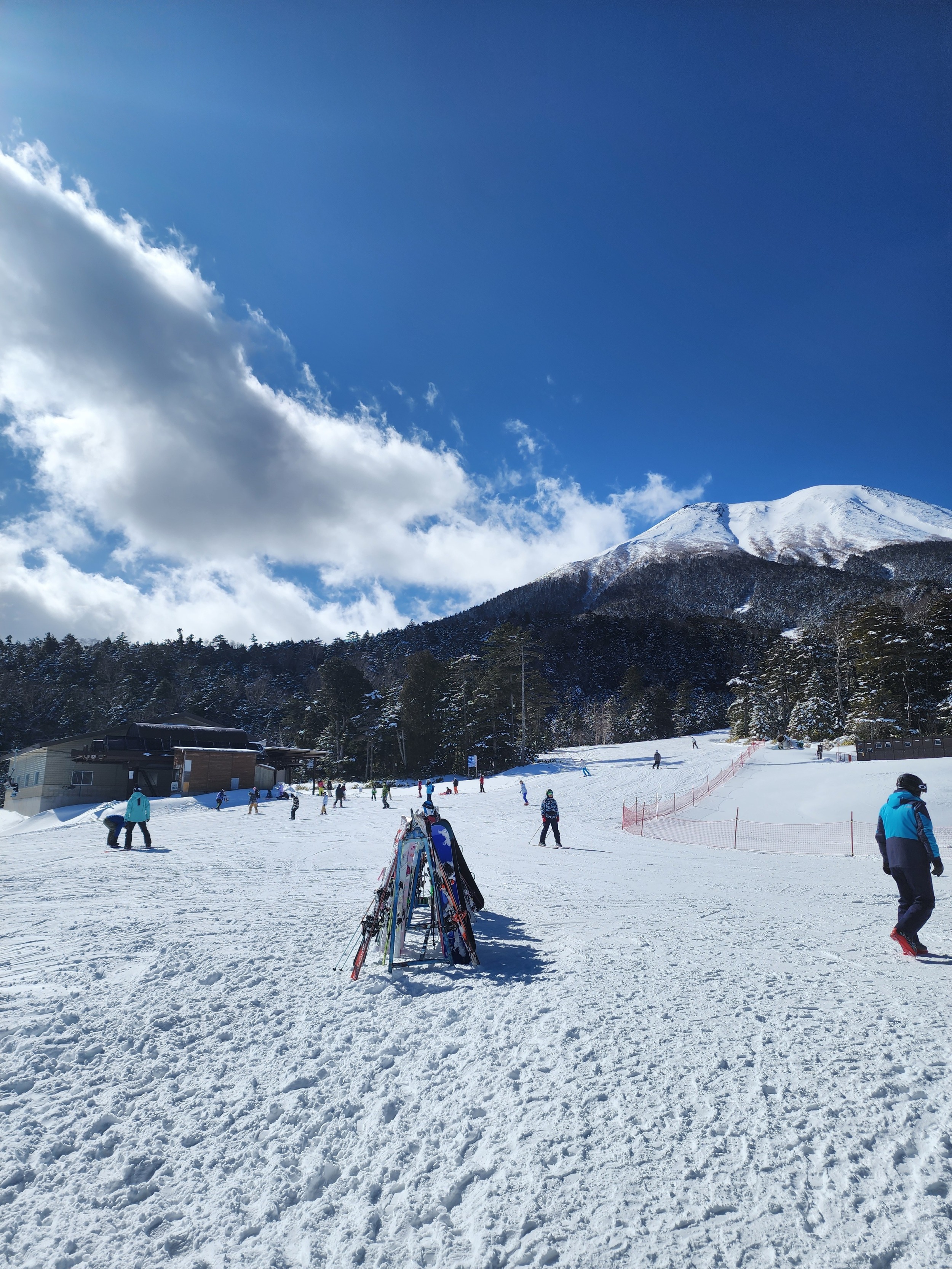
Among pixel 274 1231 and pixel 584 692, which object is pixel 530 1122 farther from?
pixel 584 692

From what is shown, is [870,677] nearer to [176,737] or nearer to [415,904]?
[415,904]

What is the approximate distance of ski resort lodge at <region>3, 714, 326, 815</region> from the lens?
38469 millimetres

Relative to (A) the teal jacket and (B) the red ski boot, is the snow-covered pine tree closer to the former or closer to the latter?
(B) the red ski boot

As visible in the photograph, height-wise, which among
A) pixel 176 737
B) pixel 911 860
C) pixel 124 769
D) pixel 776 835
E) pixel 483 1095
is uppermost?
pixel 911 860

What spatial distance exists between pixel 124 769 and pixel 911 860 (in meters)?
47.0

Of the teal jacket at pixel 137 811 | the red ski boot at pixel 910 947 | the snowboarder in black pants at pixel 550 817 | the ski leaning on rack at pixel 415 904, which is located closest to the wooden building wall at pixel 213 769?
the teal jacket at pixel 137 811

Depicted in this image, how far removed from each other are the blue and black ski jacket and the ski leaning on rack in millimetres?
4080

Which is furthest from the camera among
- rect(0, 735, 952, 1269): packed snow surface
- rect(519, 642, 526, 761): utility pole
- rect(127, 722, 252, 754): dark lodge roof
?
rect(519, 642, 526, 761): utility pole

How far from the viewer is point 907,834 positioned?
5.85 meters

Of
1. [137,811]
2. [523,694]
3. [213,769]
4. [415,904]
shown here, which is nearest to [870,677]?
[523,694]

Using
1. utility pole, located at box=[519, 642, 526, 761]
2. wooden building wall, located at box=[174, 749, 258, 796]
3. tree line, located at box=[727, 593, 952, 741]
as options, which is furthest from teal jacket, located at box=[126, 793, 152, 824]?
tree line, located at box=[727, 593, 952, 741]

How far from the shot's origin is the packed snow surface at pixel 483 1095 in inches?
96.4

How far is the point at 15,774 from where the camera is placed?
45.1m

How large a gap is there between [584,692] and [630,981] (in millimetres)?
118777
